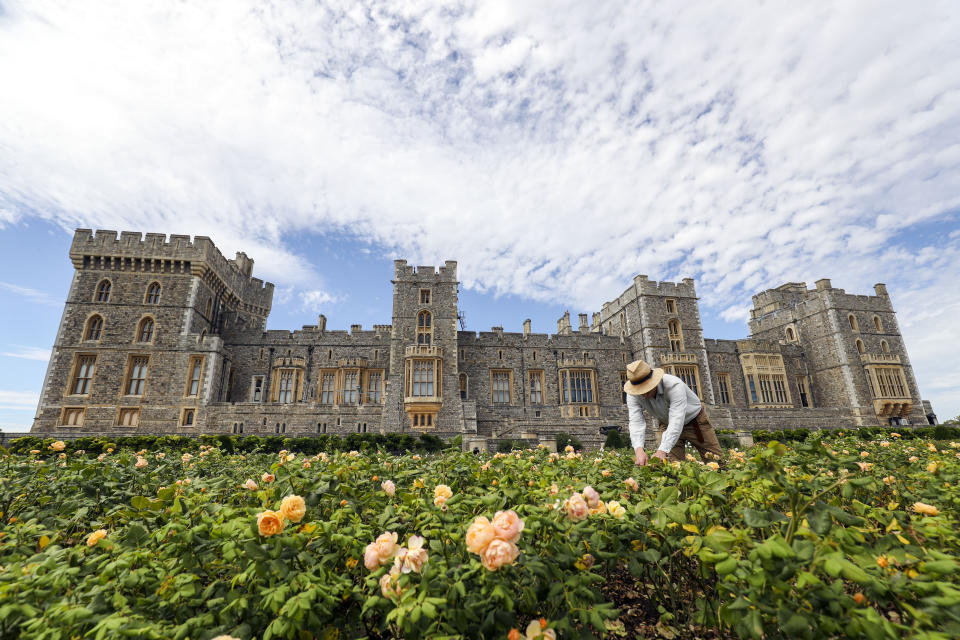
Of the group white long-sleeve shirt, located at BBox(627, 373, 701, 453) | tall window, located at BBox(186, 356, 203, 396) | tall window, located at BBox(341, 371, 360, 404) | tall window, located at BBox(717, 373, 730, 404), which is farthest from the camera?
tall window, located at BBox(717, 373, 730, 404)

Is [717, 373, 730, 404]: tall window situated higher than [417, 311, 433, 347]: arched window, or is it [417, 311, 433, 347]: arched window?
[417, 311, 433, 347]: arched window

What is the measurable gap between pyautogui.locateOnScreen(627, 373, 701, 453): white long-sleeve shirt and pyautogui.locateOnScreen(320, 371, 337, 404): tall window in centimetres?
2098

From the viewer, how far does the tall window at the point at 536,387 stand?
82.5 feet

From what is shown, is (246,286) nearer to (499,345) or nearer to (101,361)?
(101,361)

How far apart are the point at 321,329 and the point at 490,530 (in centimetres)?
2488

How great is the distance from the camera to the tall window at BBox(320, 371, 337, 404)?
23.1 m

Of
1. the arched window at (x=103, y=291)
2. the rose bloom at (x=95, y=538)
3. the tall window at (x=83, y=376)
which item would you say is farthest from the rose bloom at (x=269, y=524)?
the arched window at (x=103, y=291)

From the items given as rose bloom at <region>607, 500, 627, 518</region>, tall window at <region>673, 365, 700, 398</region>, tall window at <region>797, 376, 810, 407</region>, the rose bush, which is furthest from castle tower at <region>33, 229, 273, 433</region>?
tall window at <region>797, 376, 810, 407</region>

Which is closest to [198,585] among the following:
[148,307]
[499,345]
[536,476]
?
[536,476]

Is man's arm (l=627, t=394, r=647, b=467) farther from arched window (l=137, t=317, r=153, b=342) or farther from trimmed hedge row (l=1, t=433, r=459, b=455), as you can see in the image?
arched window (l=137, t=317, r=153, b=342)

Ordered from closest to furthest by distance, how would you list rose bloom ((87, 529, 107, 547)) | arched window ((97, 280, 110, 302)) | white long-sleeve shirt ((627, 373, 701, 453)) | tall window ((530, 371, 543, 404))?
rose bloom ((87, 529, 107, 547)) < white long-sleeve shirt ((627, 373, 701, 453)) < arched window ((97, 280, 110, 302)) < tall window ((530, 371, 543, 404))

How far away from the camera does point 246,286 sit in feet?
92.0

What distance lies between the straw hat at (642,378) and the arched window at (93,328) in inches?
1050

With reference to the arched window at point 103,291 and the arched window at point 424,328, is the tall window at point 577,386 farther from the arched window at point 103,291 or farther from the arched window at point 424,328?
the arched window at point 103,291
